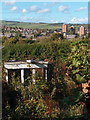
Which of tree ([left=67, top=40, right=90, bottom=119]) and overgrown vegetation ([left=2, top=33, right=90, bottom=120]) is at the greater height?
tree ([left=67, top=40, right=90, bottom=119])

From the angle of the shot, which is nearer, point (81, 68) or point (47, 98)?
point (81, 68)

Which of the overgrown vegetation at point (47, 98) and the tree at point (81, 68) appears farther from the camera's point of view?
the overgrown vegetation at point (47, 98)

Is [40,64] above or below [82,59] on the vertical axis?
below

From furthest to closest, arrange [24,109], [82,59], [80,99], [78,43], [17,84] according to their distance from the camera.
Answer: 1. [17,84]
2. [24,109]
3. [78,43]
4. [82,59]
5. [80,99]

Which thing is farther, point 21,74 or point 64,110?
point 21,74

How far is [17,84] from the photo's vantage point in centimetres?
437

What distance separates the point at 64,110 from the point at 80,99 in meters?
1.88

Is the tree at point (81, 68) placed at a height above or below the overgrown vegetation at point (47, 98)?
above

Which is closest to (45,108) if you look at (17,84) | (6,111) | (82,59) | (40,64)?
(6,111)

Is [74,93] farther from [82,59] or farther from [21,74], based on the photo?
[21,74]


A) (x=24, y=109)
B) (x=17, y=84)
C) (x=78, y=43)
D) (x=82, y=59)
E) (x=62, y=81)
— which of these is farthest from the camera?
(x=62, y=81)

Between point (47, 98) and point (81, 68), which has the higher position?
point (81, 68)

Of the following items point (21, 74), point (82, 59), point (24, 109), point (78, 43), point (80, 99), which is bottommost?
point (24, 109)

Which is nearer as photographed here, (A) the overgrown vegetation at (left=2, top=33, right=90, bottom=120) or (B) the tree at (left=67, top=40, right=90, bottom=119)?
(B) the tree at (left=67, top=40, right=90, bottom=119)
